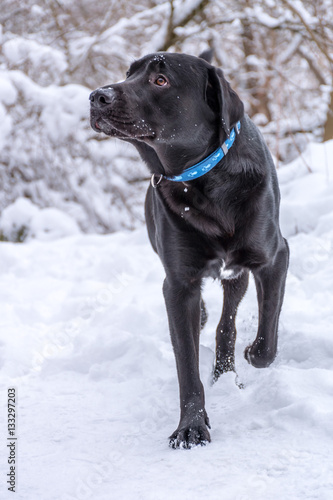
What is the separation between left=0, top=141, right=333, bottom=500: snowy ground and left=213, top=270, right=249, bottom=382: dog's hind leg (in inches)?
3.3

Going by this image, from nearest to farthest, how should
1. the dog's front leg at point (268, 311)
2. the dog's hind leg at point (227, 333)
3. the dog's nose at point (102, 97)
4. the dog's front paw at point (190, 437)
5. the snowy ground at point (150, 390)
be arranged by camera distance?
the snowy ground at point (150, 390), the dog's front paw at point (190, 437), the dog's nose at point (102, 97), the dog's front leg at point (268, 311), the dog's hind leg at point (227, 333)

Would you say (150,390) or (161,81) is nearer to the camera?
(161,81)

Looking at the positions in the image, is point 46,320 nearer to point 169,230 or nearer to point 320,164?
point 169,230

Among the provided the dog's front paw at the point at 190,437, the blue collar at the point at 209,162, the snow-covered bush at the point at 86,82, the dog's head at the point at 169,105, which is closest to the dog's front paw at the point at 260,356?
the dog's front paw at the point at 190,437

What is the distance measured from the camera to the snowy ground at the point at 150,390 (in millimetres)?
1581

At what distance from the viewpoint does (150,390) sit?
7.89 ft

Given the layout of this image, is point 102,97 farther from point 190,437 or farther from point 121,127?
point 190,437

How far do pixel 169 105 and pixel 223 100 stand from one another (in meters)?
0.21

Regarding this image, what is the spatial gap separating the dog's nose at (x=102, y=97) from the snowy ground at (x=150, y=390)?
1207mm

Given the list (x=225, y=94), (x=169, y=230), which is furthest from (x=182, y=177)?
(x=225, y=94)

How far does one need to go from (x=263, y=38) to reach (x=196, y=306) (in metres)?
8.29

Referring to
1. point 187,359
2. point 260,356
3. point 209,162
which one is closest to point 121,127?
point 209,162

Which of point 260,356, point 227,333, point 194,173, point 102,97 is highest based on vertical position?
point 102,97

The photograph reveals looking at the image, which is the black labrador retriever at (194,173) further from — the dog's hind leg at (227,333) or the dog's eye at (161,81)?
the dog's hind leg at (227,333)
